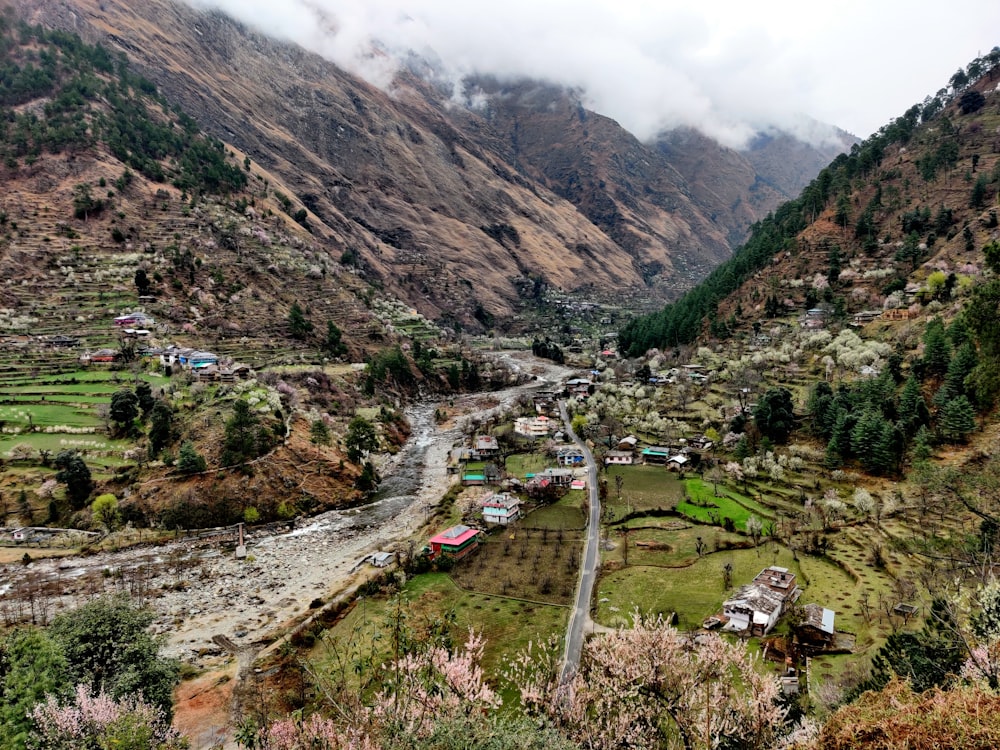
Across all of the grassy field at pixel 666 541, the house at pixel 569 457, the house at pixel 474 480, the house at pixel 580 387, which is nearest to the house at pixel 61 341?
the house at pixel 474 480

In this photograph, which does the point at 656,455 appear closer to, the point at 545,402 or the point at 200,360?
the point at 545,402

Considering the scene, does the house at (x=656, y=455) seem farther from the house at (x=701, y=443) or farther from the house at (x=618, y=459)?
the house at (x=701, y=443)

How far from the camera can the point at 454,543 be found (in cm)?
4122

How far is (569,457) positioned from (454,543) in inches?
935

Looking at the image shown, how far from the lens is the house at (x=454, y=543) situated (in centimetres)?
4116

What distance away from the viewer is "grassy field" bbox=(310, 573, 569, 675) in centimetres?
2917

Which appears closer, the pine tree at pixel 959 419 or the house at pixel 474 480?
the pine tree at pixel 959 419

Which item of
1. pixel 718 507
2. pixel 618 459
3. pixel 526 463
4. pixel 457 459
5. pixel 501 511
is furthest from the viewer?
pixel 457 459

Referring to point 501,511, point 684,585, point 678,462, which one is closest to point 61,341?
point 501,511

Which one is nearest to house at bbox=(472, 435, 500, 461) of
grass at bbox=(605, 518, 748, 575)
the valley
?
the valley

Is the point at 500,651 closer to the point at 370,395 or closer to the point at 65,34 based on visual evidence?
the point at 370,395

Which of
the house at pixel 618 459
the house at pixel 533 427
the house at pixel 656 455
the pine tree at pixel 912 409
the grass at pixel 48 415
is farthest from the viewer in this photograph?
the house at pixel 533 427

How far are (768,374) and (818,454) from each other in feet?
67.7

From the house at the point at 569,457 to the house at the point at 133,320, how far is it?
181 ft
